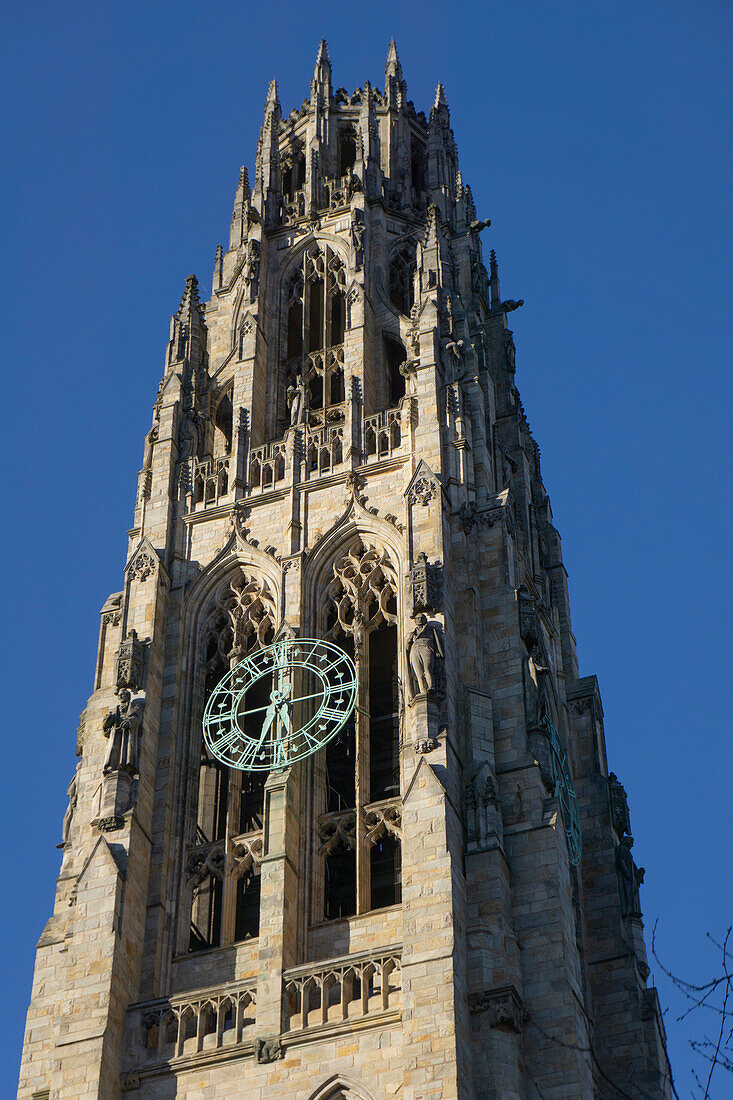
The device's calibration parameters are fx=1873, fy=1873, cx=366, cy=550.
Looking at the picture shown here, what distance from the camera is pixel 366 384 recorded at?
4094 cm

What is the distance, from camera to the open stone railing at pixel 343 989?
28.5m

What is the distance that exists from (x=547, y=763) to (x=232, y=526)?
9268mm

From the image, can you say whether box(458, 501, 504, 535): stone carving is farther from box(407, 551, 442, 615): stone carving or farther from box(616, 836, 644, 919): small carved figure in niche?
box(616, 836, 644, 919): small carved figure in niche

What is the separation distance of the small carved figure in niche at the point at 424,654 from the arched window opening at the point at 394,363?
11180mm

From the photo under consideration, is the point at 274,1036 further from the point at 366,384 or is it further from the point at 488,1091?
the point at 366,384

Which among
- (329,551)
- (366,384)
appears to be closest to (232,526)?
(329,551)

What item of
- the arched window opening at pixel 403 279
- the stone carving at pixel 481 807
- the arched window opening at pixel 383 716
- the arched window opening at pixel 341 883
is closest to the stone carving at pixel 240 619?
the arched window opening at pixel 383 716

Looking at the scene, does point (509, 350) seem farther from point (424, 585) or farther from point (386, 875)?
point (386, 875)

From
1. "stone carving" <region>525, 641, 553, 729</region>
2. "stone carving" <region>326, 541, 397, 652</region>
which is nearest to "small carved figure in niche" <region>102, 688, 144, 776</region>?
"stone carving" <region>326, 541, 397, 652</region>

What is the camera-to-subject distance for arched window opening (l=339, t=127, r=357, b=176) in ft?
164

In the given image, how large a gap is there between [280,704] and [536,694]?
465 centimetres

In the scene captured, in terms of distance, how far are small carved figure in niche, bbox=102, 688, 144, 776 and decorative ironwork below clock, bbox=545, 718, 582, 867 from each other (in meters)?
7.32

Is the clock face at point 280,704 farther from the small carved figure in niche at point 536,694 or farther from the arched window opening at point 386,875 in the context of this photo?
the small carved figure in niche at point 536,694

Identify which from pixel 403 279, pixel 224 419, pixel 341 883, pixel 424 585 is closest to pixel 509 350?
pixel 403 279
